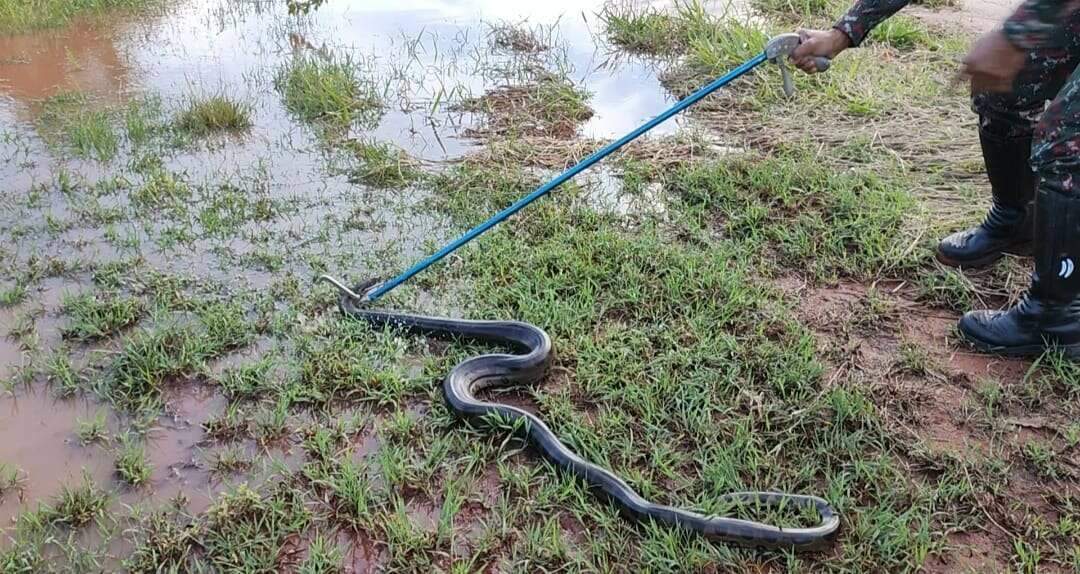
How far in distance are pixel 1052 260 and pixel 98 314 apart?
3844mm

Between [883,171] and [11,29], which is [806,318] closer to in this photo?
[883,171]

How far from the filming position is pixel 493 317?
3.62 meters

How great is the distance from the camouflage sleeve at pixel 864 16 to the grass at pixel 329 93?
3.37 metres

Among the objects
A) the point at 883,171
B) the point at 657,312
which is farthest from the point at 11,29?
the point at 883,171

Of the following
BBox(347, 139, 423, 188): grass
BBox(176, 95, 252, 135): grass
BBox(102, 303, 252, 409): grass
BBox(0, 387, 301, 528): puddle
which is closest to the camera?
BBox(0, 387, 301, 528): puddle

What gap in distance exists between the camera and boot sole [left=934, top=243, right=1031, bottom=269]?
3.79 metres

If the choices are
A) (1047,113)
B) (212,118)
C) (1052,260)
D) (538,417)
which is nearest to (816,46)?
(1047,113)

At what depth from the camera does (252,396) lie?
10.3 ft

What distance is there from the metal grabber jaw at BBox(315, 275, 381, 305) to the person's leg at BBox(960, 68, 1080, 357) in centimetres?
251

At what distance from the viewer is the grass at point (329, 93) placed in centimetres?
575

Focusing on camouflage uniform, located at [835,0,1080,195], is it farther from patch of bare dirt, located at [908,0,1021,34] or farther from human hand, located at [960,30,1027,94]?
patch of bare dirt, located at [908,0,1021,34]

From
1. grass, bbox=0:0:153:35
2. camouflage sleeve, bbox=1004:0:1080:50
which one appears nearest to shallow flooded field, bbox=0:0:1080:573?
grass, bbox=0:0:153:35

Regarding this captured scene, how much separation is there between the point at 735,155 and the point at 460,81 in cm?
Result: 247

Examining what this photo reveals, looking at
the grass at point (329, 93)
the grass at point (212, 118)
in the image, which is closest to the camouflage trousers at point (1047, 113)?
the grass at point (329, 93)
